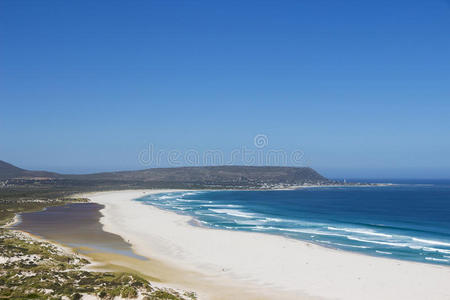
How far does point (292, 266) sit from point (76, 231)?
2539cm

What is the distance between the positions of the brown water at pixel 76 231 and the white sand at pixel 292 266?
171 cm

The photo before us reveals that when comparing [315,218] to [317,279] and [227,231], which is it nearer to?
Result: [227,231]

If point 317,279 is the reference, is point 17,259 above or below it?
above

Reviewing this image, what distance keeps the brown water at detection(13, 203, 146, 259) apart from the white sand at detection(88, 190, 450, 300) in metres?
1.71

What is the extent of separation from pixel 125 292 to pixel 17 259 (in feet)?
31.8

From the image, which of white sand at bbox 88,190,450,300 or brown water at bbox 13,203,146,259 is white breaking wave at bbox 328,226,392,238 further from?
brown water at bbox 13,203,146,259

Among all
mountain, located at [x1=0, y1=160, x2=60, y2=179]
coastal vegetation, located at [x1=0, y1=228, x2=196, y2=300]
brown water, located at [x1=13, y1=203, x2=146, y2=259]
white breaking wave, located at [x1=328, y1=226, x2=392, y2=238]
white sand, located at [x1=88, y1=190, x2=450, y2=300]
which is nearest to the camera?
coastal vegetation, located at [x1=0, y1=228, x2=196, y2=300]

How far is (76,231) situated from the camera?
3812 centimetres

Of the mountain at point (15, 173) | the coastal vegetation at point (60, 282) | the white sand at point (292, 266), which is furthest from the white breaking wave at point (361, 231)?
the mountain at point (15, 173)

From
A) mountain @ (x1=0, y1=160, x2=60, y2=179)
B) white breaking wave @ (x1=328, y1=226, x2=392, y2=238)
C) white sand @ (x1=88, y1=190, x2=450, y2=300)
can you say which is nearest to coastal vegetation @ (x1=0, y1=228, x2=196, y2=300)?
white sand @ (x1=88, y1=190, x2=450, y2=300)

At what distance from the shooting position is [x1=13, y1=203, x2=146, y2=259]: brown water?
30158 mm

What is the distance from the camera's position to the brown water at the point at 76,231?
30.2 meters

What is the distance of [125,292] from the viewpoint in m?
15.9

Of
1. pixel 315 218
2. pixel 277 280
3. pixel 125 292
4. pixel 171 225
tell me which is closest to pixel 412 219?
pixel 315 218
